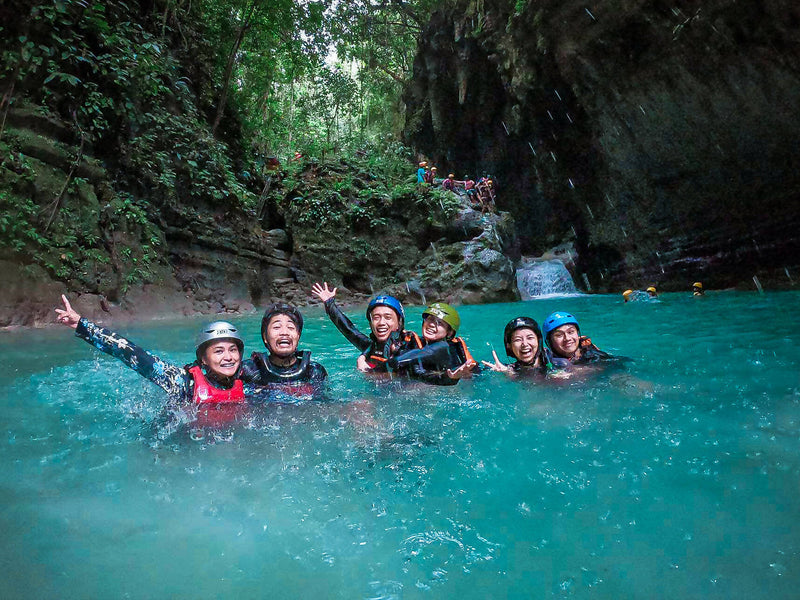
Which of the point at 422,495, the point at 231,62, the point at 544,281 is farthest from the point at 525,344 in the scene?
the point at 544,281

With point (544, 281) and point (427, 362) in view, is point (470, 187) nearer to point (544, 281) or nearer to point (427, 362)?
point (544, 281)

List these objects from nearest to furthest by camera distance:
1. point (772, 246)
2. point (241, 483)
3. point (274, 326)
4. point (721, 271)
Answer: point (241, 483) < point (274, 326) < point (772, 246) < point (721, 271)

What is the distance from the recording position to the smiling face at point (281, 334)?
4.17 meters

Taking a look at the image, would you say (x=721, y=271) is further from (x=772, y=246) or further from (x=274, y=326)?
(x=274, y=326)

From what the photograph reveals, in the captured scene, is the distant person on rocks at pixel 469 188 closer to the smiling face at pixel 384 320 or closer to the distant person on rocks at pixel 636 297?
the distant person on rocks at pixel 636 297

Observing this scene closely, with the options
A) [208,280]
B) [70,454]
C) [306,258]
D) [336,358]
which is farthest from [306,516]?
[306,258]

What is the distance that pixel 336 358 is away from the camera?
6633 millimetres

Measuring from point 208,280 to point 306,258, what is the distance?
352 cm

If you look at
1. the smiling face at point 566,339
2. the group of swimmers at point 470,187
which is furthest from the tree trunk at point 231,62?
the smiling face at point 566,339

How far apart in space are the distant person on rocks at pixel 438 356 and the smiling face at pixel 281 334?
0.91 metres

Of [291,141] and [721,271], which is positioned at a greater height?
[291,141]

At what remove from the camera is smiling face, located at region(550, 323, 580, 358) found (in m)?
4.96

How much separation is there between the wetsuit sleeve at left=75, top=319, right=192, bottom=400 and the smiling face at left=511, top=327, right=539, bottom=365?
3.03m

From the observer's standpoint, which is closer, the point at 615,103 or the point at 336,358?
the point at 336,358
